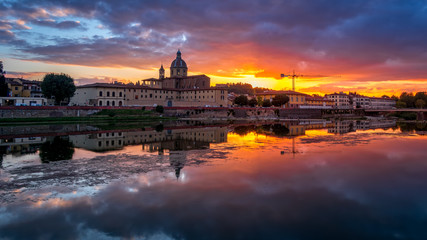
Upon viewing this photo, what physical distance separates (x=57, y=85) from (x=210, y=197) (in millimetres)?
56131

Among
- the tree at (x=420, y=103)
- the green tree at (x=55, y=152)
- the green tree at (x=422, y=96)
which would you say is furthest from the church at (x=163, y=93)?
the green tree at (x=422, y=96)

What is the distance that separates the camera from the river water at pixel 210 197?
25.9ft

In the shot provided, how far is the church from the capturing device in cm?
6838

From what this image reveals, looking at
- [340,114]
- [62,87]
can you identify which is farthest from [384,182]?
[340,114]

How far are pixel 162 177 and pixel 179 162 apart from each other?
3.45 m

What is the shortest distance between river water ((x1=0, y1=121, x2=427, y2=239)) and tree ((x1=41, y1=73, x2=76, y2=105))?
43051 mm

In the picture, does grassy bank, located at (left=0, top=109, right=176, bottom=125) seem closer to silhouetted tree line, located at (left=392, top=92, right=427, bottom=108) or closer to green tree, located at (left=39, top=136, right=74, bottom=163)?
green tree, located at (left=39, top=136, right=74, bottom=163)

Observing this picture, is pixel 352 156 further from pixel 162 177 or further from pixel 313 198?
pixel 162 177

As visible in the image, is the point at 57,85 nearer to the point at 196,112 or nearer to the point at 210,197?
the point at 196,112

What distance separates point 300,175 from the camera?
44.8 feet

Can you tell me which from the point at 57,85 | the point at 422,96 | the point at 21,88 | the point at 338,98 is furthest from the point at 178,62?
the point at 422,96

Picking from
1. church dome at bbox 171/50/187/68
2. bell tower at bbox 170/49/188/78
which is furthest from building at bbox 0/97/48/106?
church dome at bbox 171/50/187/68

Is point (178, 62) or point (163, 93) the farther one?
point (178, 62)

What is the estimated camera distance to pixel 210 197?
10305 mm
